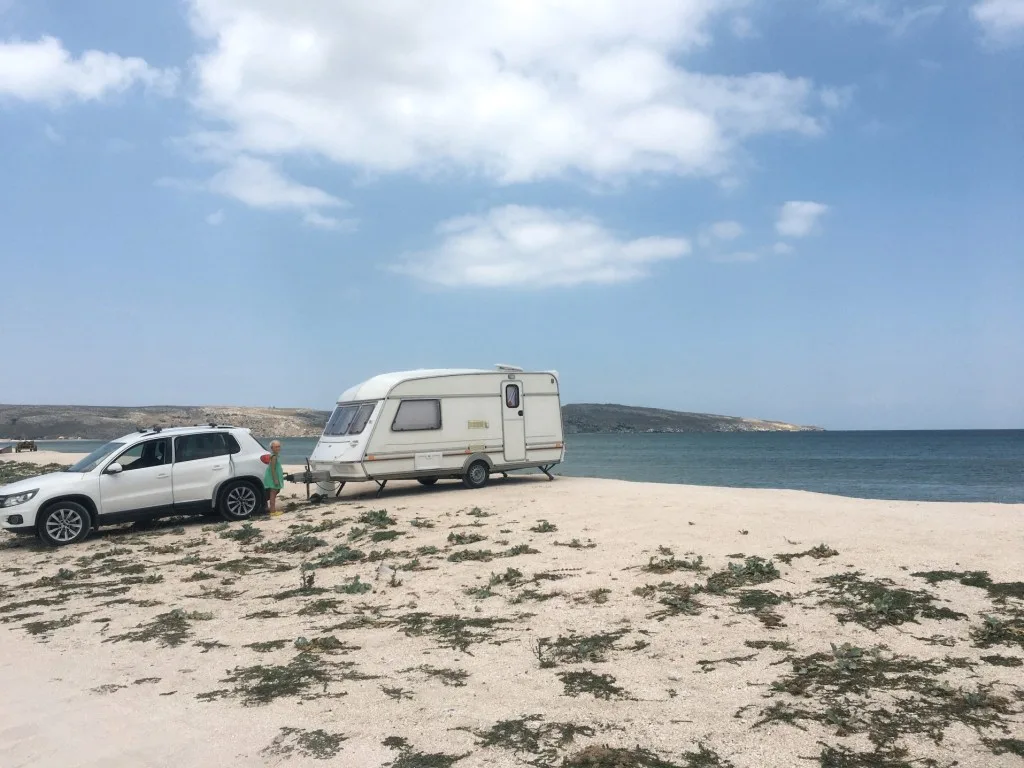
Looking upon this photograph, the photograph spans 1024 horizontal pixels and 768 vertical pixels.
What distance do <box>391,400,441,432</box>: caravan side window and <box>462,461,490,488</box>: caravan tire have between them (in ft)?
4.84

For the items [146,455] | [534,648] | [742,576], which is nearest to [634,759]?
[534,648]

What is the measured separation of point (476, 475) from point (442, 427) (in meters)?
1.61

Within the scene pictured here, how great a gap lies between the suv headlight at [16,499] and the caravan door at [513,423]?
10.4m

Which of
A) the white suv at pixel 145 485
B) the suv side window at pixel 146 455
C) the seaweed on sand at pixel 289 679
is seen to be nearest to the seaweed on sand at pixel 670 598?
the seaweed on sand at pixel 289 679

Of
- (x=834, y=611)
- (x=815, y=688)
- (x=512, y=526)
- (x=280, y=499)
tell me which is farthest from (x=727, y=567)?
(x=280, y=499)

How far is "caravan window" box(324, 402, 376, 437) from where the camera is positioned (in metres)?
17.5

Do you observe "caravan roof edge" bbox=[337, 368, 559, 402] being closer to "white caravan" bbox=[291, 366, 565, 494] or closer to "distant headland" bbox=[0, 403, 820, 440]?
"white caravan" bbox=[291, 366, 565, 494]

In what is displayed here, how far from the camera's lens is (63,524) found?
12.6 meters

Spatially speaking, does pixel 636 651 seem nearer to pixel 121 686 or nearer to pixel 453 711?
pixel 453 711

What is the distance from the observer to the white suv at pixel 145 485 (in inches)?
491

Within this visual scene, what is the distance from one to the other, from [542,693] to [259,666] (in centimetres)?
235

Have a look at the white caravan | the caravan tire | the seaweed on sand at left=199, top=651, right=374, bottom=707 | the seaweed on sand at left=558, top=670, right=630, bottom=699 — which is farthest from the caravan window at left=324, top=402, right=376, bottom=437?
the seaweed on sand at left=558, top=670, right=630, bottom=699

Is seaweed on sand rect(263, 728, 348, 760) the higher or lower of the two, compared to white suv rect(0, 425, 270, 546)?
lower

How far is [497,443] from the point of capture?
19172mm
